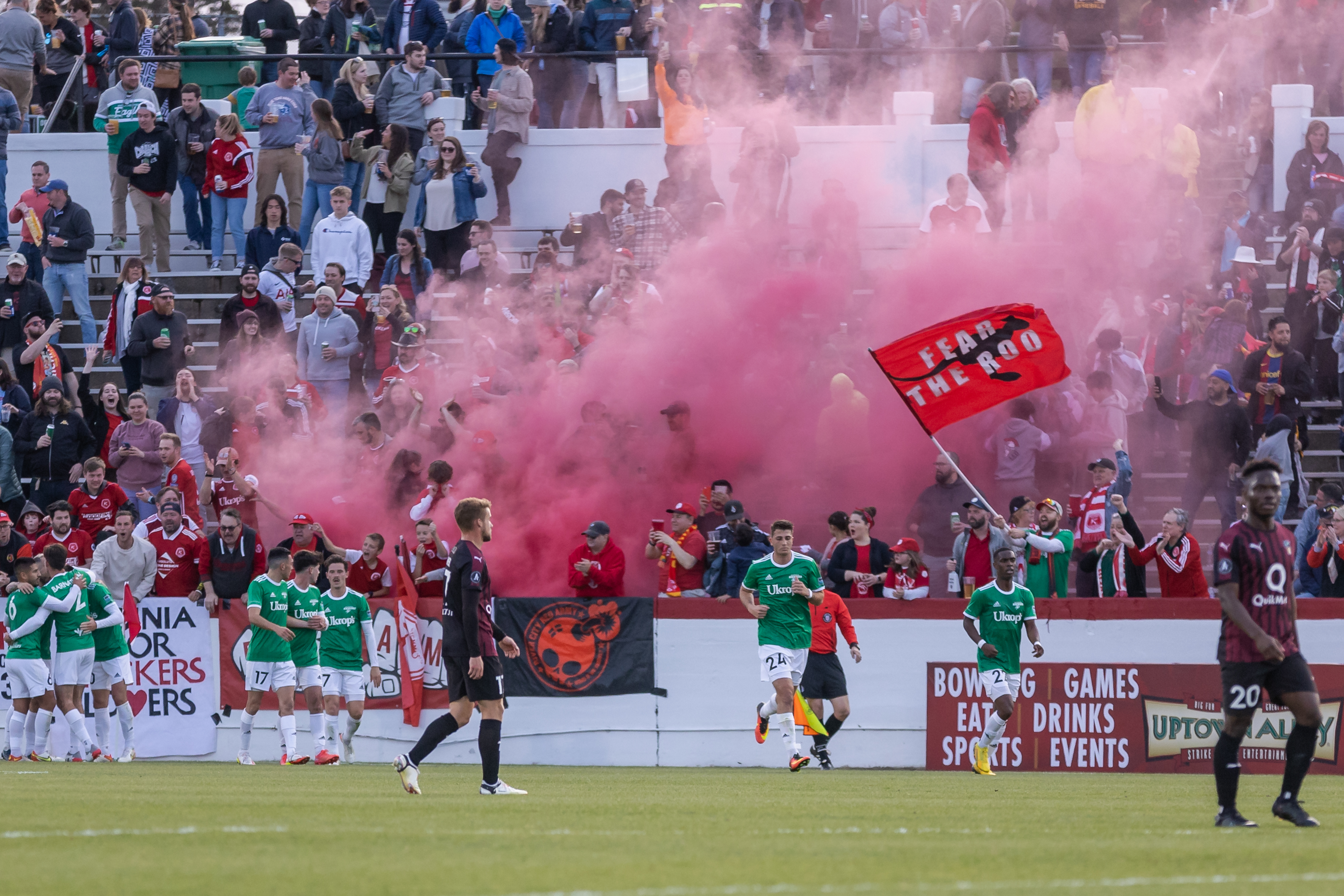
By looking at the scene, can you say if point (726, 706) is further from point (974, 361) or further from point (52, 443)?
point (52, 443)

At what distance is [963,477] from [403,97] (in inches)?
380

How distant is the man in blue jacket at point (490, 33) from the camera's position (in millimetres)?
21453

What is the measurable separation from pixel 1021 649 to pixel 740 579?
2500 millimetres

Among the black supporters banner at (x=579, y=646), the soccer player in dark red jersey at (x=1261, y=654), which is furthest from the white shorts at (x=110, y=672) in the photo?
the soccer player in dark red jersey at (x=1261, y=654)

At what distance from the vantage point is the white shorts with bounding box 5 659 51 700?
15609 mm

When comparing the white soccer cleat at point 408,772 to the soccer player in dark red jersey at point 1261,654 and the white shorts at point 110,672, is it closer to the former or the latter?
the soccer player in dark red jersey at point 1261,654

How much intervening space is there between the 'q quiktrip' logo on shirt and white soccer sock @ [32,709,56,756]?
4.31 metres

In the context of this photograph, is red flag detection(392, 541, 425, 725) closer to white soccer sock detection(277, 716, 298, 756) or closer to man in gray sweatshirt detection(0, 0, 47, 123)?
white soccer sock detection(277, 716, 298, 756)

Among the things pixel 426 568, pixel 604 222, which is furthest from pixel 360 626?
pixel 604 222

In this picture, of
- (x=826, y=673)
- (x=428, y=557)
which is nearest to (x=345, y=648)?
(x=428, y=557)

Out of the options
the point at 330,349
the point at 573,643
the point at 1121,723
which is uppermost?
the point at 330,349

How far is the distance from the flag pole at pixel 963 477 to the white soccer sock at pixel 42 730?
822cm

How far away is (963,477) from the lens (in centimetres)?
1414

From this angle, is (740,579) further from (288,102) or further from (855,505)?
(288,102)
